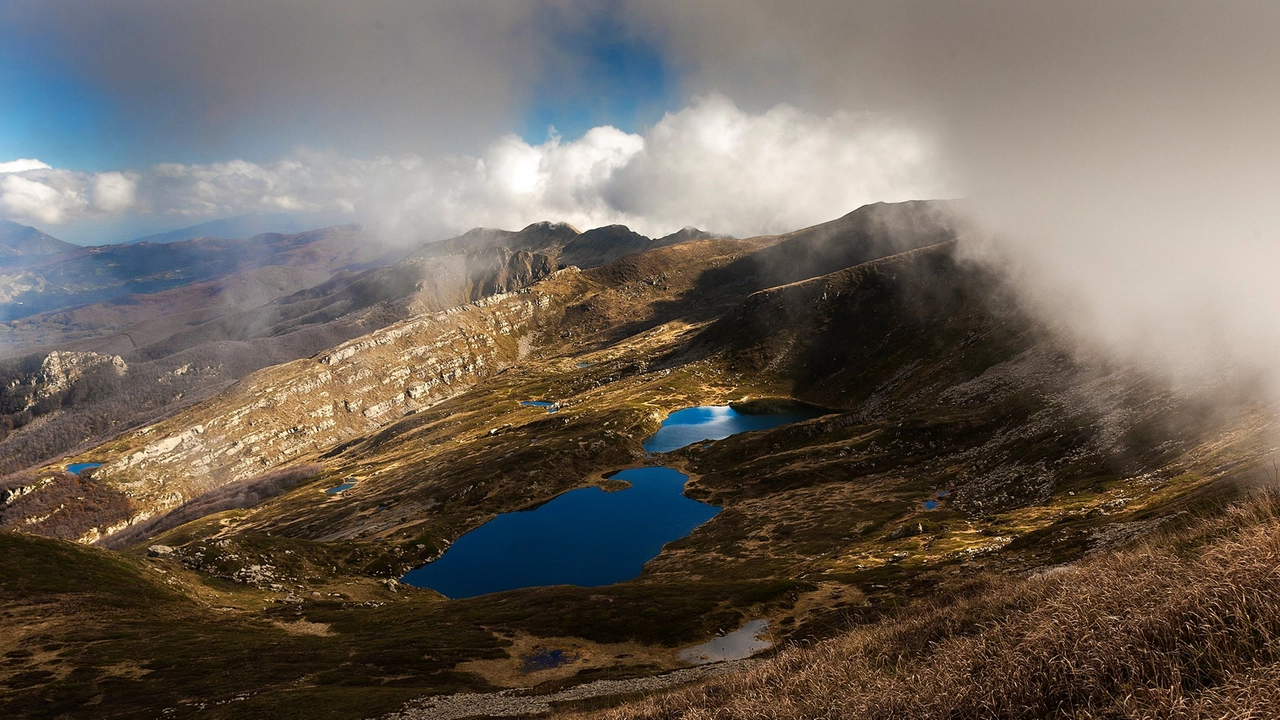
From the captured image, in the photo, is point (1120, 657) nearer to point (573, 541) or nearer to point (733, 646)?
point (733, 646)

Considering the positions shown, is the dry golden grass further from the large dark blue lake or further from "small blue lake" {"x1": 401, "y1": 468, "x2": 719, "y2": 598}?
the large dark blue lake

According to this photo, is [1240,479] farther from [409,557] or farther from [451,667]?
[409,557]

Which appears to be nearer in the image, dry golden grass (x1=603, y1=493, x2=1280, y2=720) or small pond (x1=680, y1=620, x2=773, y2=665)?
dry golden grass (x1=603, y1=493, x2=1280, y2=720)

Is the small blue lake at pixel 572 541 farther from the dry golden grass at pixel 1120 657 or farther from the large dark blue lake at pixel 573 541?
the dry golden grass at pixel 1120 657

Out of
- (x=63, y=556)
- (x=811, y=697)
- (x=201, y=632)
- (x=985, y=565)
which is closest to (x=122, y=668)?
(x=201, y=632)

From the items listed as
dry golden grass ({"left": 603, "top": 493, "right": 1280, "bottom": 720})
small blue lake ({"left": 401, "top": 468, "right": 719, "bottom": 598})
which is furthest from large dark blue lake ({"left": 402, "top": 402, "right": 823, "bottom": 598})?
dry golden grass ({"left": 603, "top": 493, "right": 1280, "bottom": 720})

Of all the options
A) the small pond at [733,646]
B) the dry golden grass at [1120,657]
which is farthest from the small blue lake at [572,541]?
the dry golden grass at [1120,657]
